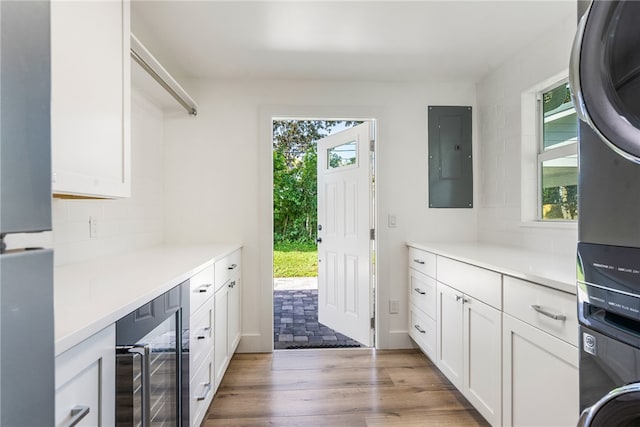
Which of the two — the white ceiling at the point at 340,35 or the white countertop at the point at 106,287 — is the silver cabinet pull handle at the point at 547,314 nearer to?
the white countertop at the point at 106,287

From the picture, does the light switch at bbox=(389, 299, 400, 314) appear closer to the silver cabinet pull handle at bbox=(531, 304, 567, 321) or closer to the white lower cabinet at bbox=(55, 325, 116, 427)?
the silver cabinet pull handle at bbox=(531, 304, 567, 321)

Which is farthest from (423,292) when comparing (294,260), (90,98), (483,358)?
(294,260)

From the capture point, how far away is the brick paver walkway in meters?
2.93

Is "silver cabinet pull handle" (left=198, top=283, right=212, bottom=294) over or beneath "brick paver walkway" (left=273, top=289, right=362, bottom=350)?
over

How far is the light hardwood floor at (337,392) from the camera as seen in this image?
183cm

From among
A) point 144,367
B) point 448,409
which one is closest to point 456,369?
point 448,409

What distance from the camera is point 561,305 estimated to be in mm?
1133

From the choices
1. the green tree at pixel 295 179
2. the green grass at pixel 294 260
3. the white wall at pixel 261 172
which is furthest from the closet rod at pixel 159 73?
the green tree at pixel 295 179

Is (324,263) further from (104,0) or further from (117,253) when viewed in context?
(104,0)

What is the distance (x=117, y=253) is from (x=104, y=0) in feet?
4.49

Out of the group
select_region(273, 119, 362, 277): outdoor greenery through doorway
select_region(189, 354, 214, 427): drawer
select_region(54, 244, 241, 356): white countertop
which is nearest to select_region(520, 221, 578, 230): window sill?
select_region(54, 244, 241, 356): white countertop

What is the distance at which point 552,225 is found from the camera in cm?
202

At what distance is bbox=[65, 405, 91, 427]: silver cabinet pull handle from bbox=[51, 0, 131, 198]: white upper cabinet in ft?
2.13

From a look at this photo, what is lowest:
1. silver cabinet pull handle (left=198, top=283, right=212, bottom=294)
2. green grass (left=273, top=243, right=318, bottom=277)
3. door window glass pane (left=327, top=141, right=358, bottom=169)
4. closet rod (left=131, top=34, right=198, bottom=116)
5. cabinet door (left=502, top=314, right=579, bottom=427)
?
green grass (left=273, top=243, right=318, bottom=277)
